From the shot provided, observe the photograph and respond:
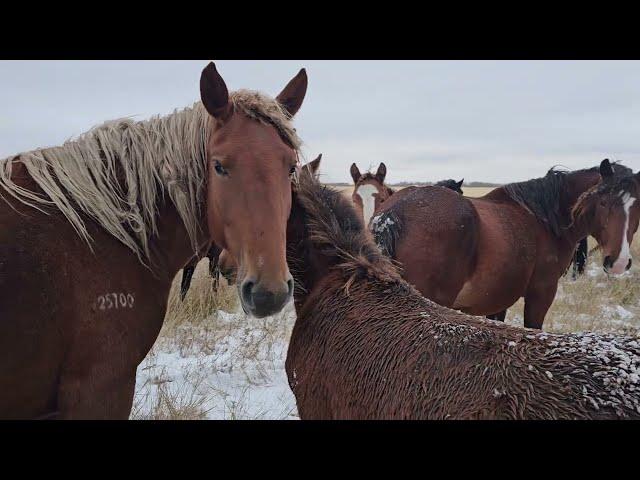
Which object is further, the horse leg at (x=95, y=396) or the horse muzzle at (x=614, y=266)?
the horse muzzle at (x=614, y=266)

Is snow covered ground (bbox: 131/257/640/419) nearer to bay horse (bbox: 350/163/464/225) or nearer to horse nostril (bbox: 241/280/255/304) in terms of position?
horse nostril (bbox: 241/280/255/304)

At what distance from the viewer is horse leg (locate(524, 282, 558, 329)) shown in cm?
550

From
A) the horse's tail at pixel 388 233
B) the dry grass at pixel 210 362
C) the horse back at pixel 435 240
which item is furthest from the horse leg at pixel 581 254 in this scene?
the dry grass at pixel 210 362

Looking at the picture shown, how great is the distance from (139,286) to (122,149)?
686 mm

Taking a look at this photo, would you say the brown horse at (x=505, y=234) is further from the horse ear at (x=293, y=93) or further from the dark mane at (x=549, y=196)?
the horse ear at (x=293, y=93)

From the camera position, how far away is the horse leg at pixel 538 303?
5504 mm

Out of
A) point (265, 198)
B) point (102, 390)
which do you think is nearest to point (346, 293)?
point (265, 198)

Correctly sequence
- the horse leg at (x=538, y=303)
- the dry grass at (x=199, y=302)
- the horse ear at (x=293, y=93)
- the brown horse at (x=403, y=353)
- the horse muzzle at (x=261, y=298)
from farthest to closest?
→ the dry grass at (x=199, y=302)
the horse leg at (x=538, y=303)
the horse ear at (x=293, y=93)
the horse muzzle at (x=261, y=298)
the brown horse at (x=403, y=353)

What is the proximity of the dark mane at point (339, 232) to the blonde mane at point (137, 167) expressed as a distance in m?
0.44

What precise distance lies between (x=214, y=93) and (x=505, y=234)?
4.06m

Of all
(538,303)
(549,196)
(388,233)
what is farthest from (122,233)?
(549,196)

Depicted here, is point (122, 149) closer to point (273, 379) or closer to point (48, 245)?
point (48, 245)

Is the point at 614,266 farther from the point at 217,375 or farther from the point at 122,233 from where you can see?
the point at 122,233

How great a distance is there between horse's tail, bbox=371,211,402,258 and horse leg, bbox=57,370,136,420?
309 cm
